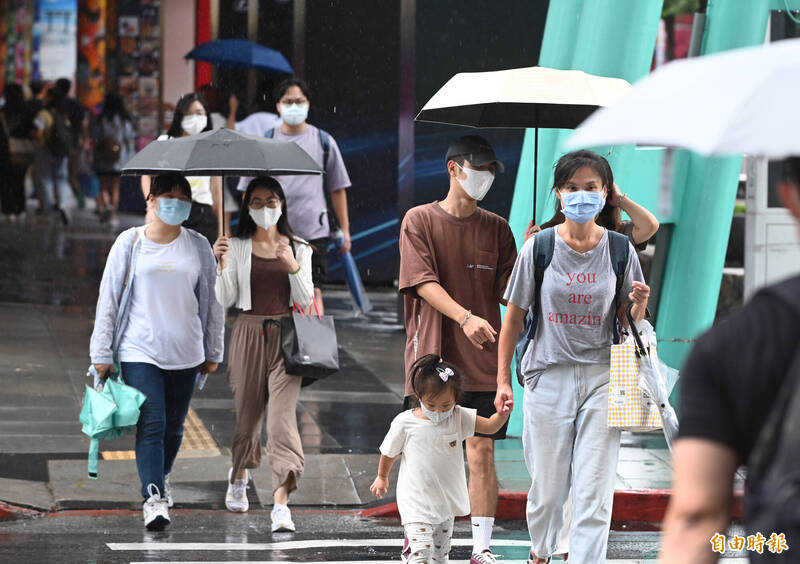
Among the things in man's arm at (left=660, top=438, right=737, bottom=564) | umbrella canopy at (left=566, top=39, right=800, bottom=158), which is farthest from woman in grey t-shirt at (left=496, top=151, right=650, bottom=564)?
man's arm at (left=660, top=438, right=737, bottom=564)

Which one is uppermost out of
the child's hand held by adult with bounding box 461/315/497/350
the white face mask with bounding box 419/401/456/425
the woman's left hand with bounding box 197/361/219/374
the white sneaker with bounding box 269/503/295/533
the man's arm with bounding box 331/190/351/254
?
the child's hand held by adult with bounding box 461/315/497/350

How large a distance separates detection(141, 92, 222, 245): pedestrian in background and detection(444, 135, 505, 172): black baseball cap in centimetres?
272

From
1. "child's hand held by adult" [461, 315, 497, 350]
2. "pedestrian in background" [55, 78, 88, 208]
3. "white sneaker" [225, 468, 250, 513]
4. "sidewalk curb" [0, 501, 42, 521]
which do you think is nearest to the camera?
"child's hand held by adult" [461, 315, 497, 350]

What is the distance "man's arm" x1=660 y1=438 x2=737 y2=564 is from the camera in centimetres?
267

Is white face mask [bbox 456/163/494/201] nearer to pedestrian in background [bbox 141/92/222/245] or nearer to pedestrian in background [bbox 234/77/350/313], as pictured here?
pedestrian in background [bbox 141/92/222/245]

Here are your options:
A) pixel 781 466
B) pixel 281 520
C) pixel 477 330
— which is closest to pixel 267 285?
pixel 281 520

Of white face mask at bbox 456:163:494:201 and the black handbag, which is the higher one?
white face mask at bbox 456:163:494:201

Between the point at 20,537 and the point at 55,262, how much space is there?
12.5 m

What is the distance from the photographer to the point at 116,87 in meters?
33.3

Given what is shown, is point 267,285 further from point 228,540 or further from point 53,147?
point 53,147

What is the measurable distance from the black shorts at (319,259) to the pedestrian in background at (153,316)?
2.47m

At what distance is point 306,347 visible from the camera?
25.0 ft

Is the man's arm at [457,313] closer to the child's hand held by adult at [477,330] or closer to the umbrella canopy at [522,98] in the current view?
the child's hand held by adult at [477,330]

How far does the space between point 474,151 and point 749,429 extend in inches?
163
